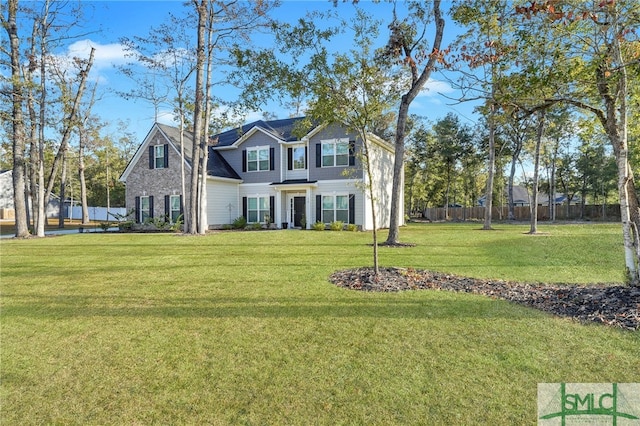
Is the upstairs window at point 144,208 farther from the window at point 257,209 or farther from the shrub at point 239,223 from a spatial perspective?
the window at point 257,209

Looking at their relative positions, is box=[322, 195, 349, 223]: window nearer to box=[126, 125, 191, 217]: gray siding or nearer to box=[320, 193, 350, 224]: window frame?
box=[320, 193, 350, 224]: window frame

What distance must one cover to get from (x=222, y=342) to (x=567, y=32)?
6.07 meters

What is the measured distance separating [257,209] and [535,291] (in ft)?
56.2

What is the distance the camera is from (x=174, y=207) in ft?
67.5

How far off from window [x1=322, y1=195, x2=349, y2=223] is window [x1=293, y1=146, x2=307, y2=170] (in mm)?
2406

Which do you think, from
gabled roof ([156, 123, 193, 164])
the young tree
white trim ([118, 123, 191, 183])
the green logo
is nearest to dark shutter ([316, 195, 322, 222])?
white trim ([118, 123, 191, 183])

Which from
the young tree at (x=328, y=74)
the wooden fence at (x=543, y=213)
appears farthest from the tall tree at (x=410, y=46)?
the wooden fence at (x=543, y=213)

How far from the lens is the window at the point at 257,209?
2067 centimetres

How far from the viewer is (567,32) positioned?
4.82 metres

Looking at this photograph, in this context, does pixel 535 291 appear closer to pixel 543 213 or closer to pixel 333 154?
pixel 333 154

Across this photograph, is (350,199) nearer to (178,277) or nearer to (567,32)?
(178,277)

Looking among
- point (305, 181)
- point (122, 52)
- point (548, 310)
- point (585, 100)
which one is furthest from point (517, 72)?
point (122, 52)

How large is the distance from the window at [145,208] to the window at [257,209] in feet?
20.1

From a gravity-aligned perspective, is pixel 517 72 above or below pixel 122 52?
below
